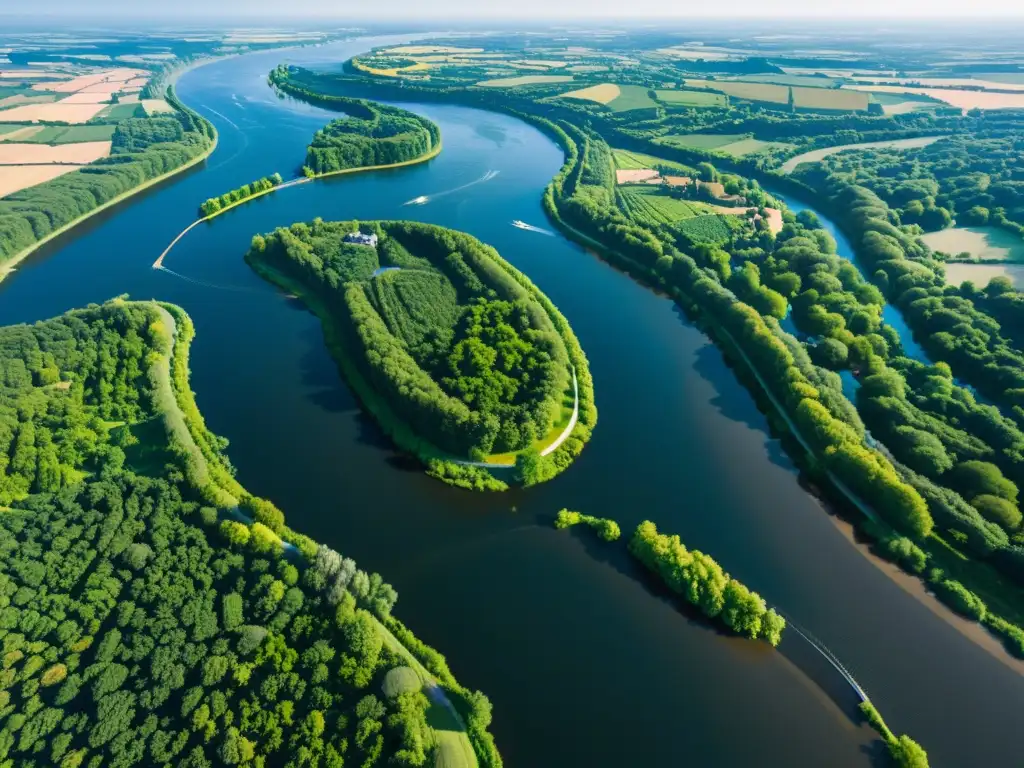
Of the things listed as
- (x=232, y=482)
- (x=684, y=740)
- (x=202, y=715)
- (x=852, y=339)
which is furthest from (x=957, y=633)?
(x=232, y=482)

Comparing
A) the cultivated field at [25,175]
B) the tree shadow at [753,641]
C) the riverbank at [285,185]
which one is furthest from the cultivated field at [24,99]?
the tree shadow at [753,641]

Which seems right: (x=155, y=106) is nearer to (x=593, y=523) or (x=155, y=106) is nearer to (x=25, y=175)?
(x=25, y=175)

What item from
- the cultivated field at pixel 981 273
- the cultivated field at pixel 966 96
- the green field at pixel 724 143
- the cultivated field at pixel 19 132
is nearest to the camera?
the cultivated field at pixel 981 273

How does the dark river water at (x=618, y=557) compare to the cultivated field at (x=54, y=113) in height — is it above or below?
below

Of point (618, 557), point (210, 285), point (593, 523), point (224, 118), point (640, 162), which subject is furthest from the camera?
point (224, 118)

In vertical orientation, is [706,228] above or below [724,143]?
below

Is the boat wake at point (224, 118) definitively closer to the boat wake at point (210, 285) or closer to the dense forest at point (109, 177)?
the dense forest at point (109, 177)

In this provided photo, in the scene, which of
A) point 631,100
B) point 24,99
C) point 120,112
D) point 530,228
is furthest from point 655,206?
point 24,99
